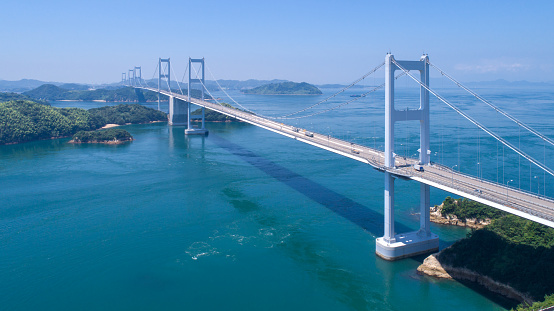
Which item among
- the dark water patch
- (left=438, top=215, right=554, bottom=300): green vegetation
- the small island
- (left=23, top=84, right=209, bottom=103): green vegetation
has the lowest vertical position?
the dark water patch

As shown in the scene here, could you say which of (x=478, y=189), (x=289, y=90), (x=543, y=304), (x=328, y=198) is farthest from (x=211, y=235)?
(x=289, y=90)

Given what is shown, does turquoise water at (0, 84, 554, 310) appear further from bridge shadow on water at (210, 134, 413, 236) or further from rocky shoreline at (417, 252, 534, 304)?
rocky shoreline at (417, 252, 534, 304)

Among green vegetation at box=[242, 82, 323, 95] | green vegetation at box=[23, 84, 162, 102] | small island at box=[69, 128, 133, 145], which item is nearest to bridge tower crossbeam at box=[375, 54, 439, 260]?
small island at box=[69, 128, 133, 145]

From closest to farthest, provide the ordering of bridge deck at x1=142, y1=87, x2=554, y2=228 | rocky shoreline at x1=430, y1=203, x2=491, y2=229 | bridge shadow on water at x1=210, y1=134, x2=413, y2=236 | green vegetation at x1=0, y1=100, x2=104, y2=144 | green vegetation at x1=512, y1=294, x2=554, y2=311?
green vegetation at x1=512, y1=294, x2=554, y2=311, bridge deck at x1=142, y1=87, x2=554, y2=228, rocky shoreline at x1=430, y1=203, x2=491, y2=229, bridge shadow on water at x1=210, y1=134, x2=413, y2=236, green vegetation at x1=0, y1=100, x2=104, y2=144

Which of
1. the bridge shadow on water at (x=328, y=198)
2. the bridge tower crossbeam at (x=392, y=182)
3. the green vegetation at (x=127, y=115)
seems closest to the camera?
the bridge tower crossbeam at (x=392, y=182)

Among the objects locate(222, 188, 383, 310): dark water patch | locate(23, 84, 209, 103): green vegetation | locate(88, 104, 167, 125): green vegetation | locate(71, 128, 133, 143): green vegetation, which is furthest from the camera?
locate(23, 84, 209, 103): green vegetation

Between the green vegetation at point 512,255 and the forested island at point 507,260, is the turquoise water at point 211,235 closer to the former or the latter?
the forested island at point 507,260

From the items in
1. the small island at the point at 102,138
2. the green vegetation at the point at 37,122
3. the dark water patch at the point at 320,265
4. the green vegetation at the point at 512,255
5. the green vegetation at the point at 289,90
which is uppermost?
the green vegetation at the point at 289,90

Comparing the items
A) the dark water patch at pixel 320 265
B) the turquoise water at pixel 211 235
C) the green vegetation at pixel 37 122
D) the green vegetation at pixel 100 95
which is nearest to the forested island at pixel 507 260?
the turquoise water at pixel 211 235
